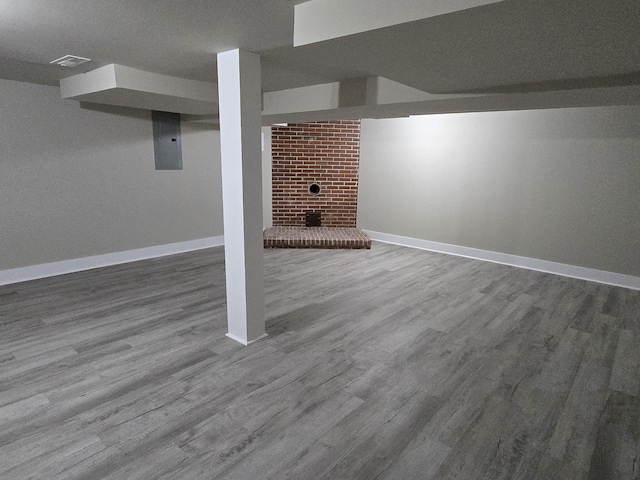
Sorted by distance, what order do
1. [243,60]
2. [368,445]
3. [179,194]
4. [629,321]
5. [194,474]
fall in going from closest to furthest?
[194,474]
[368,445]
[243,60]
[629,321]
[179,194]

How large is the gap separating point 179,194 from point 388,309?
143 inches

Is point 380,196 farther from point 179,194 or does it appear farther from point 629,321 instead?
point 629,321

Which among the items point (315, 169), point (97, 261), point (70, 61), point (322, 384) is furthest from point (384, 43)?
point (315, 169)

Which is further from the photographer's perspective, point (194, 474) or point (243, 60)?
point (243, 60)

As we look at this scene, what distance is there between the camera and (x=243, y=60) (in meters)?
2.61

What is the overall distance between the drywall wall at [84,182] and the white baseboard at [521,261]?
11.1 feet

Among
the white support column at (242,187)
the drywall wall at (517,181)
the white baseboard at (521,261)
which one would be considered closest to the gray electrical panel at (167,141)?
the white support column at (242,187)

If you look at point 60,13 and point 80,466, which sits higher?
point 60,13

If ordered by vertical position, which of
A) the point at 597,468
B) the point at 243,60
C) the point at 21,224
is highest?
the point at 243,60

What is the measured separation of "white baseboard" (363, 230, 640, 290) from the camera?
4477 millimetres

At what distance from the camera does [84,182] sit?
462 centimetres

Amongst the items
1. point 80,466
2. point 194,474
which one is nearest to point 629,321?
point 194,474

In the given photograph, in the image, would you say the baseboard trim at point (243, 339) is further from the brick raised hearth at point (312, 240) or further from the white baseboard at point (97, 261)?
the brick raised hearth at point (312, 240)

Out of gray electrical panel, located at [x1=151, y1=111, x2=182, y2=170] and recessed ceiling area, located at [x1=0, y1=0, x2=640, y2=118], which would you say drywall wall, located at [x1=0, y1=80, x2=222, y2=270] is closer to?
gray electrical panel, located at [x1=151, y1=111, x2=182, y2=170]
